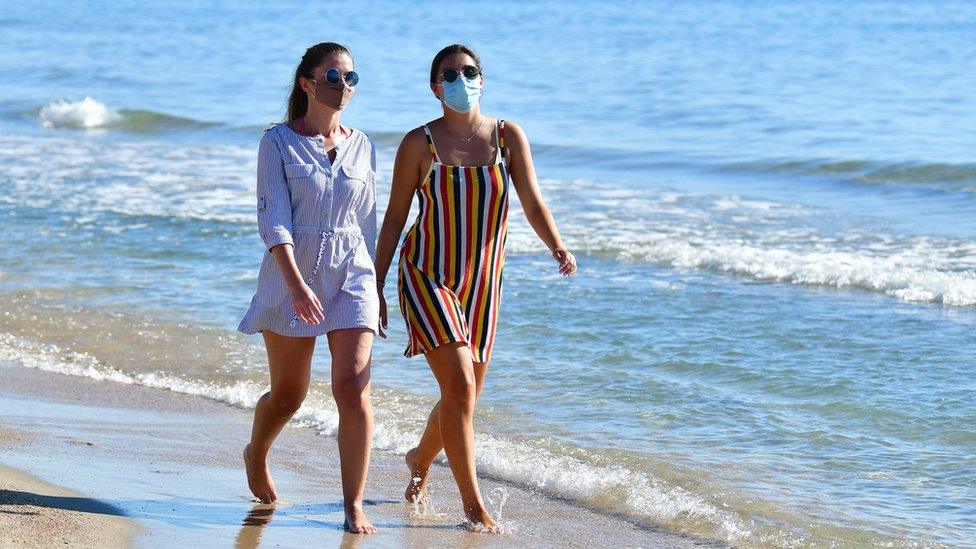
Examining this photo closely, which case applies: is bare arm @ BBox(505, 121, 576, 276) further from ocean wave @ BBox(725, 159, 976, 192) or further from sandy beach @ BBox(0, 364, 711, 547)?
ocean wave @ BBox(725, 159, 976, 192)

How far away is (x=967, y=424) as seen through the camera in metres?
6.34

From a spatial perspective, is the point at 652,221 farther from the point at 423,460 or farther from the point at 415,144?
the point at 415,144

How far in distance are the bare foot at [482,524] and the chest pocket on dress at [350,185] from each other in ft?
3.91

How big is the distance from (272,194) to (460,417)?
1.01 meters

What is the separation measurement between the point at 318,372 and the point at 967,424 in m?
3.40

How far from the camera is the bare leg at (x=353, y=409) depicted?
4.46 meters

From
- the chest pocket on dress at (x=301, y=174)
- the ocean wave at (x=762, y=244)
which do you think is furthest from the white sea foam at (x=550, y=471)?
the ocean wave at (x=762, y=244)

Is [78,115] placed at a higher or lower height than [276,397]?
higher

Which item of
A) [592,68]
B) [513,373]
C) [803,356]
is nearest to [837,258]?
[803,356]

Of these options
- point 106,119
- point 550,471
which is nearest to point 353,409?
point 550,471

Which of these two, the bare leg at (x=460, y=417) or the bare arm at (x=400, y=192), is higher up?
the bare arm at (x=400, y=192)

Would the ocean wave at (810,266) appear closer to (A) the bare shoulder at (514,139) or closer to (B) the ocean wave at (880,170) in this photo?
(B) the ocean wave at (880,170)

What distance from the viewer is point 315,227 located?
177 inches

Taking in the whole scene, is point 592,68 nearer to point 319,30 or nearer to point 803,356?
point 319,30
